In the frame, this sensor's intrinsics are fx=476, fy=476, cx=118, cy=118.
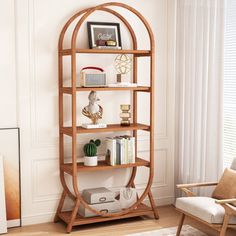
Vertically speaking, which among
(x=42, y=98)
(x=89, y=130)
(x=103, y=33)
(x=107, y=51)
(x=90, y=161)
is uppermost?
(x=103, y=33)

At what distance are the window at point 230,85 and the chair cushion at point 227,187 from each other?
456 millimetres

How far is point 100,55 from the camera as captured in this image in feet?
15.6

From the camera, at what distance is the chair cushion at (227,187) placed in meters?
3.94

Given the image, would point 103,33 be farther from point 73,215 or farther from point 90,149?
point 73,215

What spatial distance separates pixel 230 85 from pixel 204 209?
1267 mm

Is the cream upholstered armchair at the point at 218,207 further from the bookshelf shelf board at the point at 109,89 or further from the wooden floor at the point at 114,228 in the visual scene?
the bookshelf shelf board at the point at 109,89


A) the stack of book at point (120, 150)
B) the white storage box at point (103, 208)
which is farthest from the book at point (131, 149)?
the white storage box at point (103, 208)

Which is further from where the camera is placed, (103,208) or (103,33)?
(103,33)

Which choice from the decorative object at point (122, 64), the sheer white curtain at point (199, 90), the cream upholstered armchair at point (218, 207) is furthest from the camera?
the decorative object at point (122, 64)

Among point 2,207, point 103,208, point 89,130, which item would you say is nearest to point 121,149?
point 89,130

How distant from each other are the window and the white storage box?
45.0 inches

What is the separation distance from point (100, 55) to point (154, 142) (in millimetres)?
1128

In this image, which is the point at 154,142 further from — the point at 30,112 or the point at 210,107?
the point at 30,112

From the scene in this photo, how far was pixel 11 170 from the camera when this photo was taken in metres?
4.41
